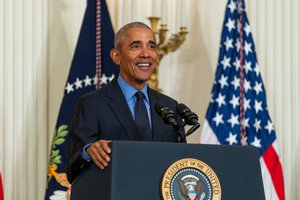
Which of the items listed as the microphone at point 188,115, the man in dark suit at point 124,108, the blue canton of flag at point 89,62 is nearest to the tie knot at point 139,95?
the man in dark suit at point 124,108

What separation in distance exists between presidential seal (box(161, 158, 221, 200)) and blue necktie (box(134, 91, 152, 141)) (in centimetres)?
57

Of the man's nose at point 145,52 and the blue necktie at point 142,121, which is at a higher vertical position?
the man's nose at point 145,52

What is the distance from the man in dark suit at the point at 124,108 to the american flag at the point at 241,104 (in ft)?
6.57

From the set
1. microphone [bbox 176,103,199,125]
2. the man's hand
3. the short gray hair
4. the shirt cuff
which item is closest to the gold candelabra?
the short gray hair

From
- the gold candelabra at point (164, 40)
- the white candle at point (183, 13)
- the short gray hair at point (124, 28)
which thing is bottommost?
the short gray hair at point (124, 28)

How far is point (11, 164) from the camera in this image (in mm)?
5016

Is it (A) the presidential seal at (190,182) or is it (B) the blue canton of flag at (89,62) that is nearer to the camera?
(A) the presidential seal at (190,182)

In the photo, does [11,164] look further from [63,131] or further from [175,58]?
[175,58]

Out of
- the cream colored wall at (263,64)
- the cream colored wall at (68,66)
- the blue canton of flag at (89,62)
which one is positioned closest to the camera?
the blue canton of flag at (89,62)

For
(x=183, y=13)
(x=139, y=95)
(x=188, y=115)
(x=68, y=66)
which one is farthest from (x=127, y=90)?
(x=183, y=13)

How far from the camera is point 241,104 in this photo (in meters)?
5.20

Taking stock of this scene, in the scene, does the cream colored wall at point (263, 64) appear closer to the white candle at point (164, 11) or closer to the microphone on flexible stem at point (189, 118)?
the white candle at point (164, 11)

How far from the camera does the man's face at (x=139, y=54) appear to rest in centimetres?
304

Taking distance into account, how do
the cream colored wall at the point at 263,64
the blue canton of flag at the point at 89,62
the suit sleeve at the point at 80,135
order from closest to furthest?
the suit sleeve at the point at 80,135 < the blue canton of flag at the point at 89,62 < the cream colored wall at the point at 263,64
